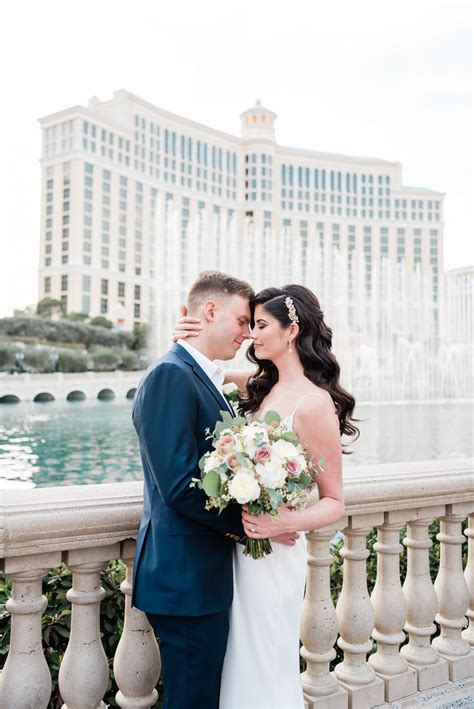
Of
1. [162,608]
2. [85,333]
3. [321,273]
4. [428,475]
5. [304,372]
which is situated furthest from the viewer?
[321,273]

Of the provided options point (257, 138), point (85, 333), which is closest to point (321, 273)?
point (257, 138)

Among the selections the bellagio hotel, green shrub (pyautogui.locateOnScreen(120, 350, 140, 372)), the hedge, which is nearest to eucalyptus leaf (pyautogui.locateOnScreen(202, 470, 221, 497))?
the hedge

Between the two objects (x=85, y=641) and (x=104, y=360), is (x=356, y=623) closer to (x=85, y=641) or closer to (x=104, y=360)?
(x=85, y=641)

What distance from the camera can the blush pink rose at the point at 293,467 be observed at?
196 cm

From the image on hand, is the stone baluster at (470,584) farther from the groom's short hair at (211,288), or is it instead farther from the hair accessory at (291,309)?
the groom's short hair at (211,288)

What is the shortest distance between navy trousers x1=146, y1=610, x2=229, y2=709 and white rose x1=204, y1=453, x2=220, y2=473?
573 millimetres

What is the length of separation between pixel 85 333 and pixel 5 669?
63.9m

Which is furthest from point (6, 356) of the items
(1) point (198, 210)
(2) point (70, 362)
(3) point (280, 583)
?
(3) point (280, 583)

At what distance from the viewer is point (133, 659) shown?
237 cm

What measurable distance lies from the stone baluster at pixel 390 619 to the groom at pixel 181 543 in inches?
39.1

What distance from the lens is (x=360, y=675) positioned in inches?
111

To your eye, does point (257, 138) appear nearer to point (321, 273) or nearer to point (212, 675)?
point (321, 273)

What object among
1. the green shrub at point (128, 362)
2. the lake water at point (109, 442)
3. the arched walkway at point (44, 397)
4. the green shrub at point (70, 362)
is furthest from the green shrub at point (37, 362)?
the lake water at point (109, 442)

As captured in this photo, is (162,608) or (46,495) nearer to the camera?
(162,608)
